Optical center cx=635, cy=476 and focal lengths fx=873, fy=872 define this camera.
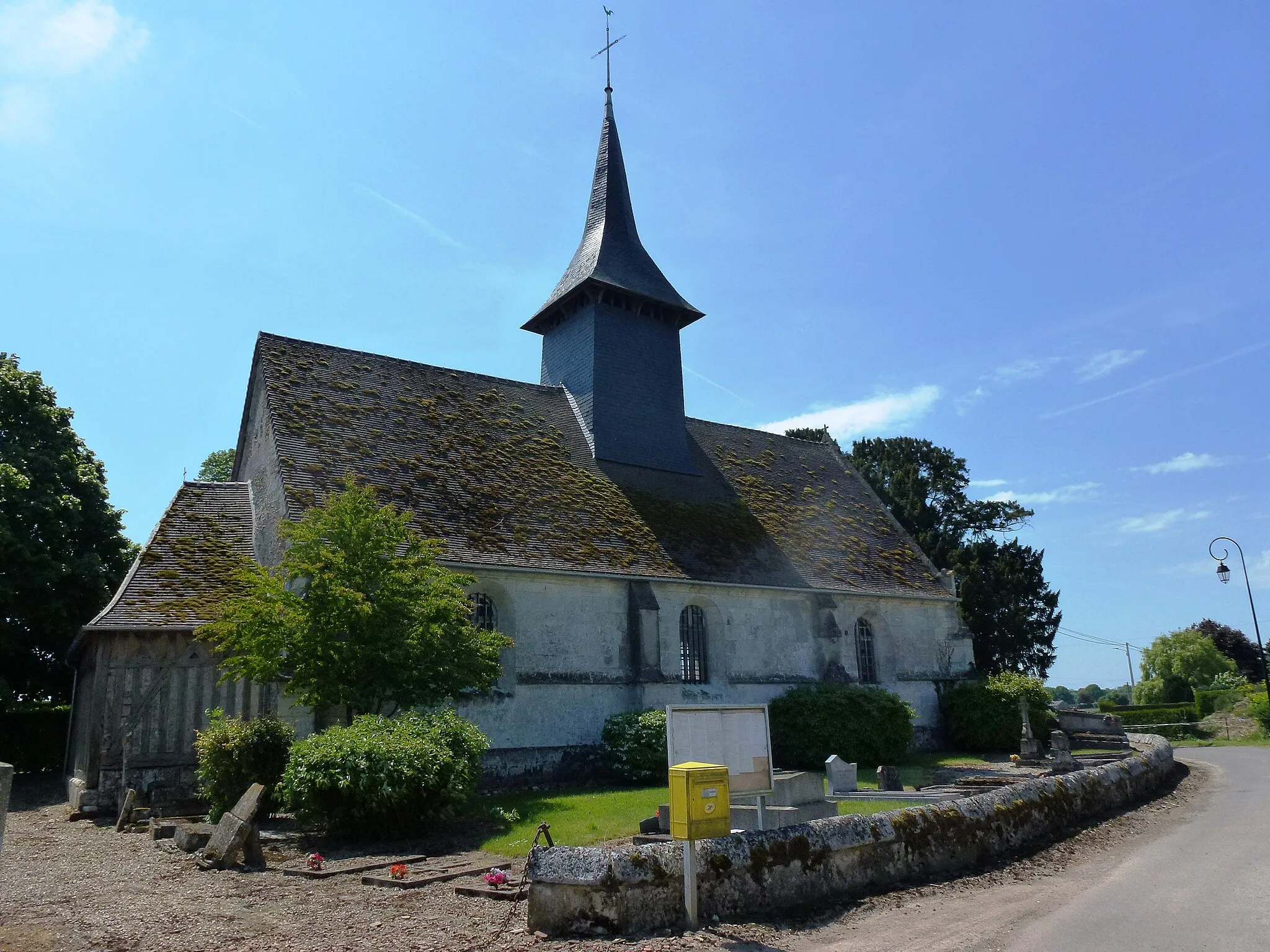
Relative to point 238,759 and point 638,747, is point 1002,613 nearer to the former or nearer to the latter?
point 638,747

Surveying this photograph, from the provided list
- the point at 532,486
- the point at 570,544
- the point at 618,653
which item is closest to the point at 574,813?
the point at 618,653

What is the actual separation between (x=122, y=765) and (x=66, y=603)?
32.6 ft

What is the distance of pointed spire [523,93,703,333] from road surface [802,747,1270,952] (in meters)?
18.3

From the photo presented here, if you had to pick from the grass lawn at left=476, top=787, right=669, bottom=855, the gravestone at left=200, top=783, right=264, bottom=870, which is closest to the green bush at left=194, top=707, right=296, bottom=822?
the gravestone at left=200, top=783, right=264, bottom=870

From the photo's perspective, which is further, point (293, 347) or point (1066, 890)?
point (293, 347)

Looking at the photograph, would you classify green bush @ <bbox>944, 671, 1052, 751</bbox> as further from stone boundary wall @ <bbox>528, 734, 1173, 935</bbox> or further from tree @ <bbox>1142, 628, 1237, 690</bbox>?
tree @ <bbox>1142, 628, 1237, 690</bbox>

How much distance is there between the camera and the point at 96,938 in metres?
6.73

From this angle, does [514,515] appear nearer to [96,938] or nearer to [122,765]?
[122,765]

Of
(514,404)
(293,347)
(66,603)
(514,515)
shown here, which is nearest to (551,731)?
(514,515)

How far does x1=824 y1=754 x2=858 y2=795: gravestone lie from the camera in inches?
582

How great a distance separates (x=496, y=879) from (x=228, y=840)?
368 cm

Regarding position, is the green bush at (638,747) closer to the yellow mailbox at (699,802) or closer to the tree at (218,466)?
the yellow mailbox at (699,802)

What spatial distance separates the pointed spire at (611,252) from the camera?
82.6ft

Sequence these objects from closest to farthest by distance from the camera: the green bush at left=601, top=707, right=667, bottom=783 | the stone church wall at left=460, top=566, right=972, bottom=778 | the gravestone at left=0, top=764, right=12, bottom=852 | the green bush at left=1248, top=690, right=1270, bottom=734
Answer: the gravestone at left=0, top=764, right=12, bottom=852 < the green bush at left=601, top=707, right=667, bottom=783 < the stone church wall at left=460, top=566, right=972, bottom=778 < the green bush at left=1248, top=690, right=1270, bottom=734
